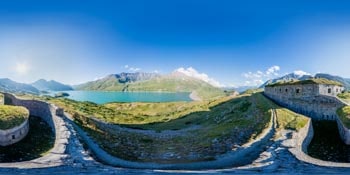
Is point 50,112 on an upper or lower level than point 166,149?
upper

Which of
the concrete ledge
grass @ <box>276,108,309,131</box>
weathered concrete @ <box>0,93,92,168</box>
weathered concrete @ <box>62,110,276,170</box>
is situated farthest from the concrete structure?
weathered concrete @ <box>0,93,92,168</box>

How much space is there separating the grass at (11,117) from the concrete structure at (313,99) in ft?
161

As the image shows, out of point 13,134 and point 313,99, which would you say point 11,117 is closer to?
point 13,134

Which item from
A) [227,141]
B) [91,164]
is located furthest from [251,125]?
[91,164]

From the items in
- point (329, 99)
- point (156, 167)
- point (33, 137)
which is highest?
point (329, 99)

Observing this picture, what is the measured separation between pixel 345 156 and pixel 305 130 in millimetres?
11861

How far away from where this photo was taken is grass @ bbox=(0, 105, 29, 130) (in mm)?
36688

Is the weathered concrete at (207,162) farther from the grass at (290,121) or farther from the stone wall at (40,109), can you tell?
the stone wall at (40,109)

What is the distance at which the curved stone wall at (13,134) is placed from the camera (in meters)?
35.6

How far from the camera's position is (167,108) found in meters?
145

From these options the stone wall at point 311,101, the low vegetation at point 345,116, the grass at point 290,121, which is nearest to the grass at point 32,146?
the grass at point 290,121

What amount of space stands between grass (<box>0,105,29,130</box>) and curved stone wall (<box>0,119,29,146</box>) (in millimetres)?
461

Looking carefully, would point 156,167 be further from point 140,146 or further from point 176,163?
point 140,146

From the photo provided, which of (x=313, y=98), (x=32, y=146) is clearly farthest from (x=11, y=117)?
(x=313, y=98)
